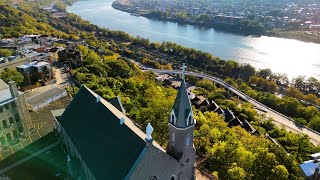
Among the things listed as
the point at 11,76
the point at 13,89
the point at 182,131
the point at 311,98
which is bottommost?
the point at 311,98

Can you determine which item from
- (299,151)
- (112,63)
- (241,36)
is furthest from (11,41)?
(241,36)

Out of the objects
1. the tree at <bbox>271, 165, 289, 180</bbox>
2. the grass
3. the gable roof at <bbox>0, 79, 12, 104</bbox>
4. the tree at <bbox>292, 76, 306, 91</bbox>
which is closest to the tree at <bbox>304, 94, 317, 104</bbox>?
the tree at <bbox>292, 76, 306, 91</bbox>

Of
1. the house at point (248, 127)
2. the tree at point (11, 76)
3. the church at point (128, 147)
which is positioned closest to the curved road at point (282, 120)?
the house at point (248, 127)

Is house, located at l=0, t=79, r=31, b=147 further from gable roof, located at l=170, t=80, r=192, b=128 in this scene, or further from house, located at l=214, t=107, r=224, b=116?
house, located at l=214, t=107, r=224, b=116

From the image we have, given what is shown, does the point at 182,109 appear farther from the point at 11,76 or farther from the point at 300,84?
the point at 300,84

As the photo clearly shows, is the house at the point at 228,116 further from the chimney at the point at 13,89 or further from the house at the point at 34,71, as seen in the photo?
the chimney at the point at 13,89

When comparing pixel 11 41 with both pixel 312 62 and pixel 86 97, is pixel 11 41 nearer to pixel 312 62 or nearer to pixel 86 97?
pixel 86 97

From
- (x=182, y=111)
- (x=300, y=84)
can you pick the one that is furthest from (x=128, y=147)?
(x=300, y=84)
